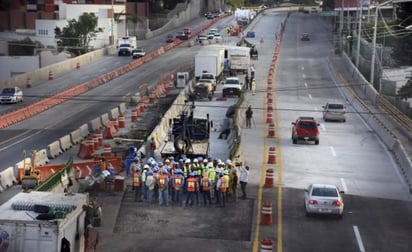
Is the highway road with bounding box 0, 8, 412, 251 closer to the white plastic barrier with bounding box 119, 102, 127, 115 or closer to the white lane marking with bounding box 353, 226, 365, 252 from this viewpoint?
the white lane marking with bounding box 353, 226, 365, 252

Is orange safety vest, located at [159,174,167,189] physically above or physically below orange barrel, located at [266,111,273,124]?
above

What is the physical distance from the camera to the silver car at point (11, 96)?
56169 millimetres

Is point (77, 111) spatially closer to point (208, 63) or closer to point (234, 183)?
point (208, 63)

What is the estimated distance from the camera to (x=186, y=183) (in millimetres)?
Answer: 27047

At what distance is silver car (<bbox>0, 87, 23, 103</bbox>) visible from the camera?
56169 millimetres

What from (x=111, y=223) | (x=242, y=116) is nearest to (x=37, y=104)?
(x=242, y=116)

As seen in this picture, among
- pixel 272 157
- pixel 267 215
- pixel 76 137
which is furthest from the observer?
pixel 76 137

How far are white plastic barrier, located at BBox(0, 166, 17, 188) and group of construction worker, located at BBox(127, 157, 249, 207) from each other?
4.97 meters

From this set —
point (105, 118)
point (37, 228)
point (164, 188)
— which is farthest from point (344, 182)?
point (105, 118)

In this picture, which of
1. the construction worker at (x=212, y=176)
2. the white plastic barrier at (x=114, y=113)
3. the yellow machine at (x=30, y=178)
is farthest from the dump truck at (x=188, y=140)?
the white plastic barrier at (x=114, y=113)

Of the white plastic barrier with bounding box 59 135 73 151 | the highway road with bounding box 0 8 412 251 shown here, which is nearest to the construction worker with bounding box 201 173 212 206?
the highway road with bounding box 0 8 412 251

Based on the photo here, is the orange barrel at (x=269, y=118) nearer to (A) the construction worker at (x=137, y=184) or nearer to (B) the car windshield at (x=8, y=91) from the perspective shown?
(B) the car windshield at (x=8, y=91)

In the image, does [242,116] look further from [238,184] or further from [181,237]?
[181,237]

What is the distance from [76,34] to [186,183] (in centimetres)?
7876
